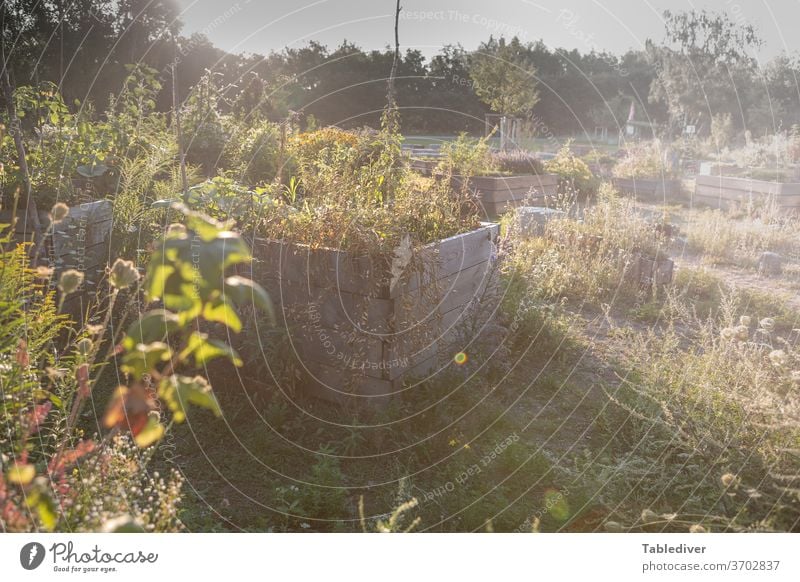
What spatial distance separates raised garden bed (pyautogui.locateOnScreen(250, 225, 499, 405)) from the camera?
3445 mm

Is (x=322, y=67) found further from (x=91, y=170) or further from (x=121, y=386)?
(x=121, y=386)

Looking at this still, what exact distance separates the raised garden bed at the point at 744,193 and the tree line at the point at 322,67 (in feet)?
5.44

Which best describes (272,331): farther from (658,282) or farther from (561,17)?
(658,282)

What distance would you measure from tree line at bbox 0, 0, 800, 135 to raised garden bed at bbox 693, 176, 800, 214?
166cm

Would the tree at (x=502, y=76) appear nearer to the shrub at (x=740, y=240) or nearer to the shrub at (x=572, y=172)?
the shrub at (x=572, y=172)

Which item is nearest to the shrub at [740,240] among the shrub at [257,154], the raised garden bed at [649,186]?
the raised garden bed at [649,186]

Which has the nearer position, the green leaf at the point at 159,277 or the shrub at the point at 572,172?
the green leaf at the point at 159,277

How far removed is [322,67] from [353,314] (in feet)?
12.9

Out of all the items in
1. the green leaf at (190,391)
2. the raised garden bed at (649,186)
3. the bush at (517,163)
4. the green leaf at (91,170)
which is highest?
the bush at (517,163)

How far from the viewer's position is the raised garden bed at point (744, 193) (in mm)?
10820

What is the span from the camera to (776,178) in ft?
39.2

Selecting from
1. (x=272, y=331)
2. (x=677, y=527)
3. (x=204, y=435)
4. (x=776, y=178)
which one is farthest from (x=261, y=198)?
(x=776, y=178)

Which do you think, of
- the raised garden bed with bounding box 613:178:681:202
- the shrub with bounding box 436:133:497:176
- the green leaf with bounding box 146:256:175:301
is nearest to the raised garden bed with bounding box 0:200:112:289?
the green leaf with bounding box 146:256:175:301

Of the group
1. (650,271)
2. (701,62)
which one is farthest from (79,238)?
(701,62)
